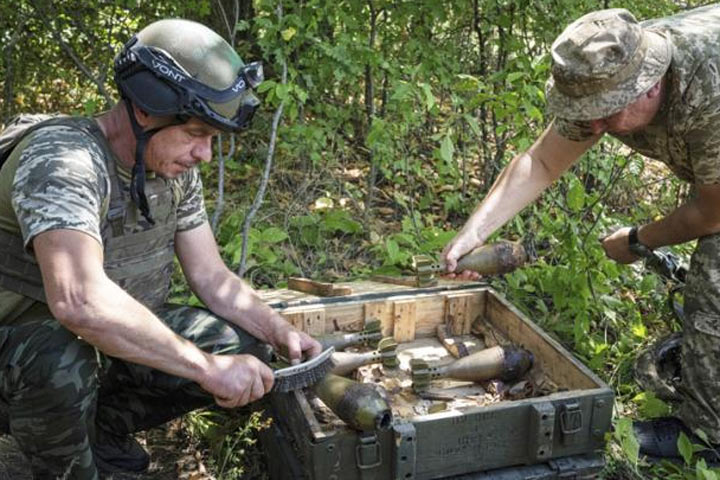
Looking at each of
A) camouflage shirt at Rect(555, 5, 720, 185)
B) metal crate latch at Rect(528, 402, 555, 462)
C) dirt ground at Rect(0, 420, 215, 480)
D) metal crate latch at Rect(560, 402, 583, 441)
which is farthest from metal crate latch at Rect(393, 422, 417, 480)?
camouflage shirt at Rect(555, 5, 720, 185)

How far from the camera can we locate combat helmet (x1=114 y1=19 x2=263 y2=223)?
287 centimetres

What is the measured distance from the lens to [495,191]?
4.03 metres

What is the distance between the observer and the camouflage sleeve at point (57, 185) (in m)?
2.63

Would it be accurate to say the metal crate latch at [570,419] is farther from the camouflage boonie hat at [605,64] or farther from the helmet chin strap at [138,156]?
the helmet chin strap at [138,156]

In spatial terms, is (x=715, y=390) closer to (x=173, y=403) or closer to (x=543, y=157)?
(x=543, y=157)

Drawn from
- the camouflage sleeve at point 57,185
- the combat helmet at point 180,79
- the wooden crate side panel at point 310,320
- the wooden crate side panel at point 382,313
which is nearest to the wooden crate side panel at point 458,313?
the wooden crate side panel at point 382,313

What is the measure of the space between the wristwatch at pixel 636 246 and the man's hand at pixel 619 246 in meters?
0.02

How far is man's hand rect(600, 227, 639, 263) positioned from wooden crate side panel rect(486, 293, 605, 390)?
0.60 meters

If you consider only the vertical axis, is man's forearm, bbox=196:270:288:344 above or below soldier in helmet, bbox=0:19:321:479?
below

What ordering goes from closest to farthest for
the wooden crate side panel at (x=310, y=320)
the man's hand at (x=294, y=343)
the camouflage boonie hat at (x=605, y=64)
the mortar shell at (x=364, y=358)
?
1. the camouflage boonie hat at (x=605, y=64)
2. the man's hand at (x=294, y=343)
3. the mortar shell at (x=364, y=358)
4. the wooden crate side panel at (x=310, y=320)

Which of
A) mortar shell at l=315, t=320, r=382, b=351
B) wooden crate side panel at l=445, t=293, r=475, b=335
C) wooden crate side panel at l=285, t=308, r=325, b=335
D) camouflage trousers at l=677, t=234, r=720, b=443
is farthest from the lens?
wooden crate side panel at l=445, t=293, r=475, b=335

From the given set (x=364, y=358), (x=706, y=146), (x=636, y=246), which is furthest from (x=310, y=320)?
(x=706, y=146)

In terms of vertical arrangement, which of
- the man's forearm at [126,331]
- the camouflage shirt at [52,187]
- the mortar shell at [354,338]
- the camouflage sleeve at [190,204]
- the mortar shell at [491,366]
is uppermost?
the camouflage shirt at [52,187]

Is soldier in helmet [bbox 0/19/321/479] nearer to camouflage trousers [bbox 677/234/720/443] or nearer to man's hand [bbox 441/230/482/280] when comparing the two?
man's hand [bbox 441/230/482/280]
